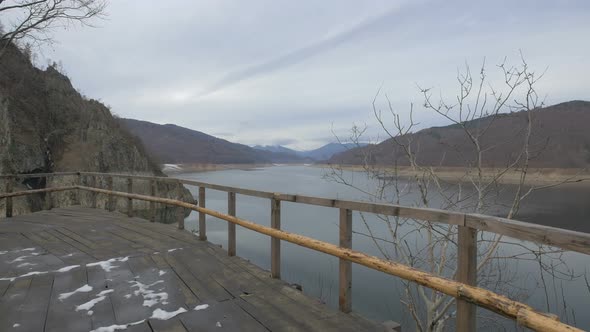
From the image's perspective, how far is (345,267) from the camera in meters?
3.30

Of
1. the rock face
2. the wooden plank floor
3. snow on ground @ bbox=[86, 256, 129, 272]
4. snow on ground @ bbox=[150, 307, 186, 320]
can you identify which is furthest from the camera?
the rock face

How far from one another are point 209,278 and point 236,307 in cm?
91

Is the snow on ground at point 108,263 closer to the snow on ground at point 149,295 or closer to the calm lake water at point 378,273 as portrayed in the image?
the snow on ground at point 149,295

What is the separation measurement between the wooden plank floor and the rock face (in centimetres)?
1743

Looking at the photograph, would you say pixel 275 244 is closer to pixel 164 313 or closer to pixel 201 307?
pixel 201 307

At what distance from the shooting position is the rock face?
2372cm

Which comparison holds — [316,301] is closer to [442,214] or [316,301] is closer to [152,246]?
[442,214]

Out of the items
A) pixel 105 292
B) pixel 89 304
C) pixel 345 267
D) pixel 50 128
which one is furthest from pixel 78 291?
pixel 50 128

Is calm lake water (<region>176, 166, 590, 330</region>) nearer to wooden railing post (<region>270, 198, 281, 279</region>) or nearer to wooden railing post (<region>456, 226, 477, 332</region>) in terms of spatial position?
wooden railing post (<region>270, 198, 281, 279</region>)

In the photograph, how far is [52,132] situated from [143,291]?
31682mm

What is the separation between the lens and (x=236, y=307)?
11.0ft

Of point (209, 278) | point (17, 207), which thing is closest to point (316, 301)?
point (209, 278)

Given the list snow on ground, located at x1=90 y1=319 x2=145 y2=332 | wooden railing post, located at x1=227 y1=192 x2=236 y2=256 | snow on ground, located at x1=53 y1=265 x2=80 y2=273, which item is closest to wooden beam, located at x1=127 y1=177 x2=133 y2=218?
snow on ground, located at x1=53 y1=265 x2=80 y2=273

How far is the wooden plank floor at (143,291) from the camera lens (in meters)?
3.06
